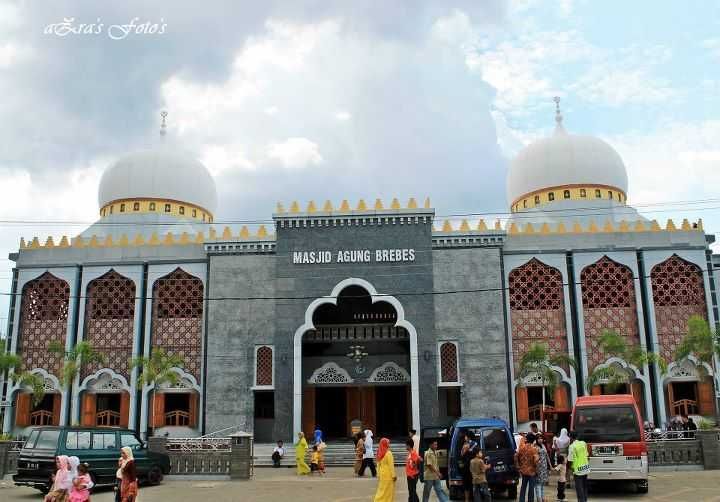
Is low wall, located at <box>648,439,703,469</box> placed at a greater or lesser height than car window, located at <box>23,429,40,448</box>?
lesser

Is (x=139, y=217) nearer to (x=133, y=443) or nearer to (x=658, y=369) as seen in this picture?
(x=133, y=443)

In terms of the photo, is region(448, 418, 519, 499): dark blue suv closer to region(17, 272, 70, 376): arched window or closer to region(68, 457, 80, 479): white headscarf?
region(68, 457, 80, 479): white headscarf

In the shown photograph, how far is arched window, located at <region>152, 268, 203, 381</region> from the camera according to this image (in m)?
26.9

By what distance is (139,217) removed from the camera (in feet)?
104

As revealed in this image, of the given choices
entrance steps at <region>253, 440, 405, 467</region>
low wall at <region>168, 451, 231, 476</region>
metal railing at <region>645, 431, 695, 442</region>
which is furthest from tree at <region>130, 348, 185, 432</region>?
metal railing at <region>645, 431, 695, 442</region>

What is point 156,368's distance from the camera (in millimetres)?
24969

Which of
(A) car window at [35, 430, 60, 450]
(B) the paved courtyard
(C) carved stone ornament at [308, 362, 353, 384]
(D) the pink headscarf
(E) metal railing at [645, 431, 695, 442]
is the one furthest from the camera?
(C) carved stone ornament at [308, 362, 353, 384]

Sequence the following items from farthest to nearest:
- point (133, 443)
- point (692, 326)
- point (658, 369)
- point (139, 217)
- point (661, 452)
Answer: point (139, 217)
point (658, 369)
point (692, 326)
point (661, 452)
point (133, 443)

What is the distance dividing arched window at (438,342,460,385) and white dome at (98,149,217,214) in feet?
47.1

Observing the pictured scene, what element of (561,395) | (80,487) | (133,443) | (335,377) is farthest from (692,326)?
(80,487)

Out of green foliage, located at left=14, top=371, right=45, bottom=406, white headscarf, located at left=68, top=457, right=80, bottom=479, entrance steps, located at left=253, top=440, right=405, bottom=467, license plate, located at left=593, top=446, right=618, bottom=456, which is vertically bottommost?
entrance steps, located at left=253, top=440, right=405, bottom=467

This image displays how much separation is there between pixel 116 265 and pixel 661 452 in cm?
2089

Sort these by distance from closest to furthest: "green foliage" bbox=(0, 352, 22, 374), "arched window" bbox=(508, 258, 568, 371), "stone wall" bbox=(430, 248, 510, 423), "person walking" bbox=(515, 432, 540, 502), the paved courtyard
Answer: "person walking" bbox=(515, 432, 540, 502) → the paved courtyard → "green foliage" bbox=(0, 352, 22, 374) → "stone wall" bbox=(430, 248, 510, 423) → "arched window" bbox=(508, 258, 568, 371)

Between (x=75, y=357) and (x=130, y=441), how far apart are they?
9.28 m
